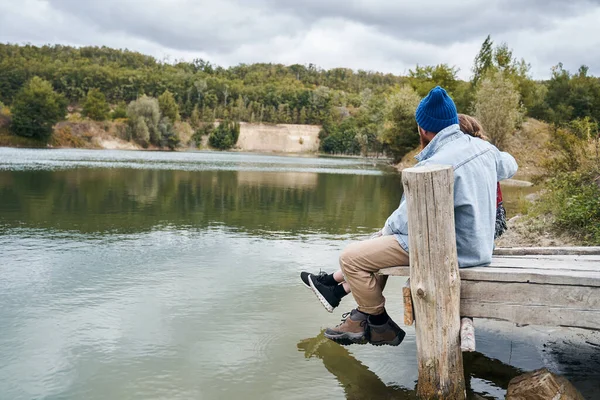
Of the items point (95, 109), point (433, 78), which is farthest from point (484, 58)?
point (95, 109)

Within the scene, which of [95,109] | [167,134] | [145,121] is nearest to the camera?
[145,121]

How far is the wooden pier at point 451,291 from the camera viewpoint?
3.84 m

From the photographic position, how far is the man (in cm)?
412

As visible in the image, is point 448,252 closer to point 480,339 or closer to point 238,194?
point 480,339

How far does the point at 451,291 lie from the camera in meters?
3.92

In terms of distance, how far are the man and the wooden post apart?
28cm

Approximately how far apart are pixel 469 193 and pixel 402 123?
2018 inches

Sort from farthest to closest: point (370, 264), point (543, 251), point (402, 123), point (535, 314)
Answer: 1. point (402, 123)
2. point (543, 251)
3. point (370, 264)
4. point (535, 314)

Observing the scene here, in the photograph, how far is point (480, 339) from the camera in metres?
5.66

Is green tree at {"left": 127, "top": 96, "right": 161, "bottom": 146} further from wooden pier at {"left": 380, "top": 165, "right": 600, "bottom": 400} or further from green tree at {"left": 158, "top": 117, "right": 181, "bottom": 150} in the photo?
wooden pier at {"left": 380, "top": 165, "right": 600, "bottom": 400}

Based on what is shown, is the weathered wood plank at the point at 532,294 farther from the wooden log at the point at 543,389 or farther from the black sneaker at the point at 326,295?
the black sneaker at the point at 326,295

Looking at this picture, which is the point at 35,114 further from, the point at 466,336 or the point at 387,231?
the point at 466,336

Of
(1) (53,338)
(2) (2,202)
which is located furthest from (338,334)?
(2) (2,202)

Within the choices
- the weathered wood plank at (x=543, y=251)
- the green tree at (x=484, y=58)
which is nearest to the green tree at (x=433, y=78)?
the green tree at (x=484, y=58)
